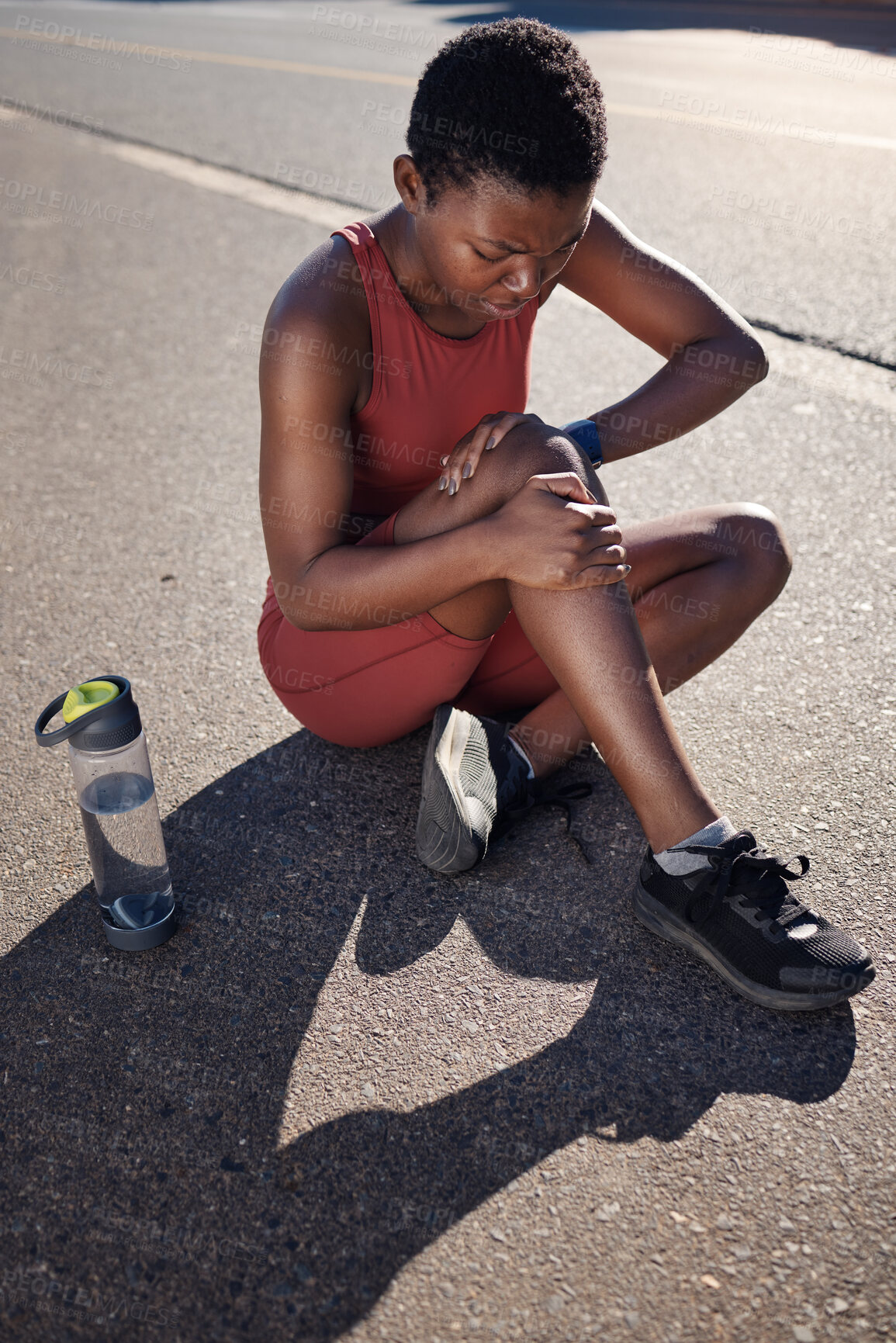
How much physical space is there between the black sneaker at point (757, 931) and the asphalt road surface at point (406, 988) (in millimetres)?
64

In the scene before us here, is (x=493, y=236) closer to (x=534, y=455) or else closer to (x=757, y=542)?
(x=534, y=455)

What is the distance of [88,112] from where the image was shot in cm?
1005

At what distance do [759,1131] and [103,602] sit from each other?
231 cm

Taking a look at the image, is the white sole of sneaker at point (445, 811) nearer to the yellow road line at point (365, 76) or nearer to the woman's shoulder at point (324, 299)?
the woman's shoulder at point (324, 299)

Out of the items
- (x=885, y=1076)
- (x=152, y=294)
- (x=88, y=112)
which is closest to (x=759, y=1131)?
(x=885, y=1076)

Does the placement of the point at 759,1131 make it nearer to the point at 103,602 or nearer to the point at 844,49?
the point at 103,602

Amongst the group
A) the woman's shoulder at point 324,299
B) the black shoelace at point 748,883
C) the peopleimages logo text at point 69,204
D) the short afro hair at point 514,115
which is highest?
the short afro hair at point 514,115

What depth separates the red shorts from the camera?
218cm

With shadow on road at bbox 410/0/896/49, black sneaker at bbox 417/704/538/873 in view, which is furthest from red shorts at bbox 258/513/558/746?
shadow on road at bbox 410/0/896/49

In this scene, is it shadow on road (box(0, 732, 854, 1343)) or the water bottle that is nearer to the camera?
shadow on road (box(0, 732, 854, 1343))

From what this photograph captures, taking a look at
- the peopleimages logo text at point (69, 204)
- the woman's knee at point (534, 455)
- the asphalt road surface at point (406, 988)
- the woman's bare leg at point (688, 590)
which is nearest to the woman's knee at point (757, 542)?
the woman's bare leg at point (688, 590)

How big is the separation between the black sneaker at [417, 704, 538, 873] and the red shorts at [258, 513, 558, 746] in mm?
93

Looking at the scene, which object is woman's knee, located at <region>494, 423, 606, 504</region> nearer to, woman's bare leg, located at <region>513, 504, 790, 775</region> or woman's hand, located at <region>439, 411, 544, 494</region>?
woman's hand, located at <region>439, 411, 544, 494</region>

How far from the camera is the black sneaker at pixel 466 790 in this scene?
210 cm
